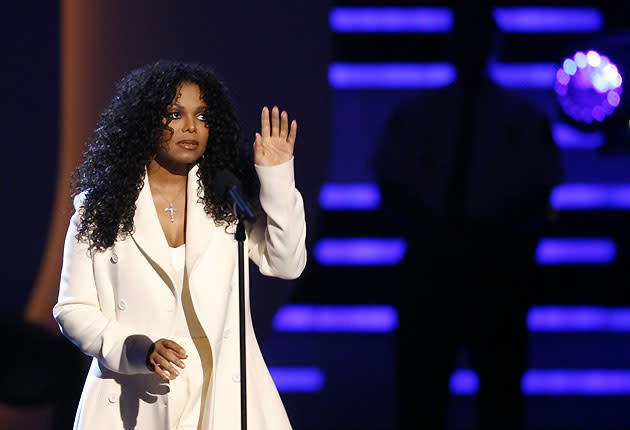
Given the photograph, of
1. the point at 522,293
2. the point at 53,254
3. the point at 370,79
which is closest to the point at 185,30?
the point at 370,79

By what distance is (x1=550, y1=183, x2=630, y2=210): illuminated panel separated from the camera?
360 centimetres

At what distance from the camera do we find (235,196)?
5.66 ft

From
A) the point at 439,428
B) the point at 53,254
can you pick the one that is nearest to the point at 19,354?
the point at 53,254

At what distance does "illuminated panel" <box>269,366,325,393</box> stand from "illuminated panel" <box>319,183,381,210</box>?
2.49ft

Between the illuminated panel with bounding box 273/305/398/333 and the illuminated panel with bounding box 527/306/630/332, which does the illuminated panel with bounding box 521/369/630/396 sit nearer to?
the illuminated panel with bounding box 527/306/630/332

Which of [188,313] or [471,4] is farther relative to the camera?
[471,4]

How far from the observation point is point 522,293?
3576mm

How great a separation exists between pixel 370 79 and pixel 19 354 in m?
2.00

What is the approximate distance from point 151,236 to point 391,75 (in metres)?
1.81

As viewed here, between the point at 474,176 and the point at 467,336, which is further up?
the point at 474,176

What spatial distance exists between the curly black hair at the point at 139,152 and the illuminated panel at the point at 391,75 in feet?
4.36

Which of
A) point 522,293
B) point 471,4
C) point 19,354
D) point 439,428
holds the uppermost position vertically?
point 471,4

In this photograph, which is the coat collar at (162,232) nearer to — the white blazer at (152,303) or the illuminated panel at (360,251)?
the white blazer at (152,303)

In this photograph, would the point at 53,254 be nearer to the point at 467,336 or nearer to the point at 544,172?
the point at 467,336
